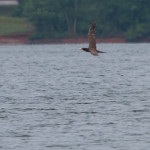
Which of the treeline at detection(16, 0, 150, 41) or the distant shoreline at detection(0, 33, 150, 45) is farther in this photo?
the treeline at detection(16, 0, 150, 41)

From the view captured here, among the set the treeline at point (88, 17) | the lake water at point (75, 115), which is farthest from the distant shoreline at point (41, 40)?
the lake water at point (75, 115)

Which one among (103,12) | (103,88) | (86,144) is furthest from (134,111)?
(103,12)

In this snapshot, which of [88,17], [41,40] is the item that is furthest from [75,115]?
[88,17]

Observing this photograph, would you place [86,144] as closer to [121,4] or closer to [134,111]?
[134,111]

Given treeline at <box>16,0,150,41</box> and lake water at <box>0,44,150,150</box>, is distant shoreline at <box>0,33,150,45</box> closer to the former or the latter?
treeline at <box>16,0,150,41</box>

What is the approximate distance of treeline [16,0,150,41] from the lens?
142875 millimetres

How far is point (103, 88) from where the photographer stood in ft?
142

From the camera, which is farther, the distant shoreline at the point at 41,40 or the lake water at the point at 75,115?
Result: the distant shoreline at the point at 41,40

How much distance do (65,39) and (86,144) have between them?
123 meters

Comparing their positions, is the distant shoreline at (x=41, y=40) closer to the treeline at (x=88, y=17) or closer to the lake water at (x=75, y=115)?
the treeline at (x=88, y=17)

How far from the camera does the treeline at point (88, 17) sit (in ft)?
469

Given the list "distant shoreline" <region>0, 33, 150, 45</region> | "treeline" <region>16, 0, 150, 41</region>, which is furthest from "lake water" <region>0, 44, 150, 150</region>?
"treeline" <region>16, 0, 150, 41</region>

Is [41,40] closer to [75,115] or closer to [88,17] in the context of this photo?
[88,17]

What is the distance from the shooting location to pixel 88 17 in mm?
151750
